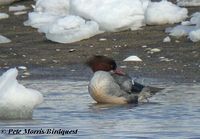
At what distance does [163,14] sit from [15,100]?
9.05 m

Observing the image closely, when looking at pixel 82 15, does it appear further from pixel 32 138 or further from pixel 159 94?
pixel 32 138

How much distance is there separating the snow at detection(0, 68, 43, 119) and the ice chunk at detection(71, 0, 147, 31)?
324 inches

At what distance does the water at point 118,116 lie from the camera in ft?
29.9

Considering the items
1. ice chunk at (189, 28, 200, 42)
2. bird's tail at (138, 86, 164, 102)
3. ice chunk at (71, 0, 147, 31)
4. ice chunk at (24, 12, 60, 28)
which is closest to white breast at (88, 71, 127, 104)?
bird's tail at (138, 86, 164, 102)

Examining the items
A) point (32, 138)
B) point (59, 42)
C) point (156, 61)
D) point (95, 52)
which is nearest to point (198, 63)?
point (156, 61)

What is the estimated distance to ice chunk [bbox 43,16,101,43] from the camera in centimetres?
1778

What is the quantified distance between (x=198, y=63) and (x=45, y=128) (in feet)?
21.7

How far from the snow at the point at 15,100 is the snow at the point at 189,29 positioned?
744 centimetres

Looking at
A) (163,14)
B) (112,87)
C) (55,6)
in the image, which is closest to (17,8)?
(55,6)

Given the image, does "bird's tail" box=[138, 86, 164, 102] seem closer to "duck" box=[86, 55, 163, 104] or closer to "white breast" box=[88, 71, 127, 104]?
"duck" box=[86, 55, 163, 104]

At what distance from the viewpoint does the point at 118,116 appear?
10570 millimetres

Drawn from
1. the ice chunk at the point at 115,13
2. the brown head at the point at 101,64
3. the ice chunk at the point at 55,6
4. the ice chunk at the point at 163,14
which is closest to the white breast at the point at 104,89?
the brown head at the point at 101,64

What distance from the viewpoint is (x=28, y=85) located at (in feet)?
46.3

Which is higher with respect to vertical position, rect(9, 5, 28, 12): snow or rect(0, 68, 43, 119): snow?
rect(0, 68, 43, 119): snow
